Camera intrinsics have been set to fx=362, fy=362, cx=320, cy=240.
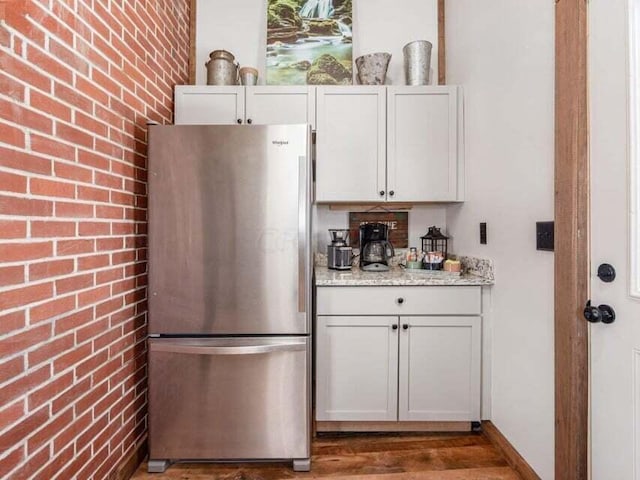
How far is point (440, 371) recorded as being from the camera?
6.50 feet

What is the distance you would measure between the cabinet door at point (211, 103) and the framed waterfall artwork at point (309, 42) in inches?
16.9

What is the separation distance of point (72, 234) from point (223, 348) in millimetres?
784

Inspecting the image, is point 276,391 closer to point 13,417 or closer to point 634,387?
point 13,417

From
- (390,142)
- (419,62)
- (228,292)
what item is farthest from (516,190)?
(228,292)

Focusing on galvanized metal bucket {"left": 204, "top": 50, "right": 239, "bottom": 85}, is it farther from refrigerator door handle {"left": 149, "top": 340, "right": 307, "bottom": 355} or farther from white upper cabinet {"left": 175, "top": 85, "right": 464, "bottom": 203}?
refrigerator door handle {"left": 149, "top": 340, "right": 307, "bottom": 355}

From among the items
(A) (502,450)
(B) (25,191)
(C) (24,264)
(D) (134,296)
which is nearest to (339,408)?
(A) (502,450)

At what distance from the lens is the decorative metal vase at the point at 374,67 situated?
2363 millimetres

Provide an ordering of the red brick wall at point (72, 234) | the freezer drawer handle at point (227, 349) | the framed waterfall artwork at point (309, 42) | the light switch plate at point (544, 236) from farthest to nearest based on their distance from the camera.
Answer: the framed waterfall artwork at point (309, 42)
the freezer drawer handle at point (227, 349)
the light switch plate at point (544, 236)
the red brick wall at point (72, 234)

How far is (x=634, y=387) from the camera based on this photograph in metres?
1.10

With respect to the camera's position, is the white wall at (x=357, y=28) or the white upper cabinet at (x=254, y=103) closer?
the white upper cabinet at (x=254, y=103)

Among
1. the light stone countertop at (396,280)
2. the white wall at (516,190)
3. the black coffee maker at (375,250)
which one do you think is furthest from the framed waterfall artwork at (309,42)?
the light stone countertop at (396,280)

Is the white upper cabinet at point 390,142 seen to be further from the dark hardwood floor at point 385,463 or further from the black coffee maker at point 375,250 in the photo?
the dark hardwood floor at point 385,463

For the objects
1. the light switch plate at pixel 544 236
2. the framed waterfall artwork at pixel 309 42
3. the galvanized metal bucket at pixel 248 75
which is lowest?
the light switch plate at pixel 544 236

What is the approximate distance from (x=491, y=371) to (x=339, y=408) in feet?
2.81
